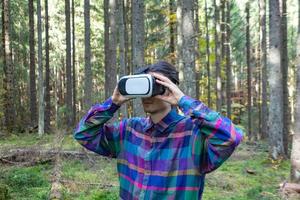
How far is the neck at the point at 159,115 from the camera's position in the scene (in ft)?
8.25

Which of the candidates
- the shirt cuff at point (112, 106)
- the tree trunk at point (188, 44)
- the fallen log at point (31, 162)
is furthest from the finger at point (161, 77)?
the fallen log at point (31, 162)

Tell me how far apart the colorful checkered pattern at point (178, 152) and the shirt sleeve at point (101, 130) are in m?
0.09

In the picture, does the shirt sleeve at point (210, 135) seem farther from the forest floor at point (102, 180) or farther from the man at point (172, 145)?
the forest floor at point (102, 180)

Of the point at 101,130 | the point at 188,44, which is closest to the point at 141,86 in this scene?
the point at 101,130

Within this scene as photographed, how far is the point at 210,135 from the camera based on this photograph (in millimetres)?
2357

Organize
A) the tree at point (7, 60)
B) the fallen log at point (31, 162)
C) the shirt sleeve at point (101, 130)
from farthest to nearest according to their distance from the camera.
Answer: the tree at point (7, 60) → the fallen log at point (31, 162) → the shirt sleeve at point (101, 130)

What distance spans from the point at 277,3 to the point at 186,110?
1169cm

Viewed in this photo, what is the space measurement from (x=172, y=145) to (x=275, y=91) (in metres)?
11.5

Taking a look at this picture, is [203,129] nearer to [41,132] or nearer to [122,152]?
[122,152]

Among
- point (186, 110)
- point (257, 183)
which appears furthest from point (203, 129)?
point (257, 183)

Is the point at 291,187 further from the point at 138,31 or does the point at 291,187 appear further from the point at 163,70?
the point at 163,70

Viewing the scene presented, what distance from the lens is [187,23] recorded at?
9297 mm

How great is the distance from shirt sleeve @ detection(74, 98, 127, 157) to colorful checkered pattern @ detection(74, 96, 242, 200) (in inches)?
3.6

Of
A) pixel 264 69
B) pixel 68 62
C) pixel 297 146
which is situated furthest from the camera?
pixel 264 69
